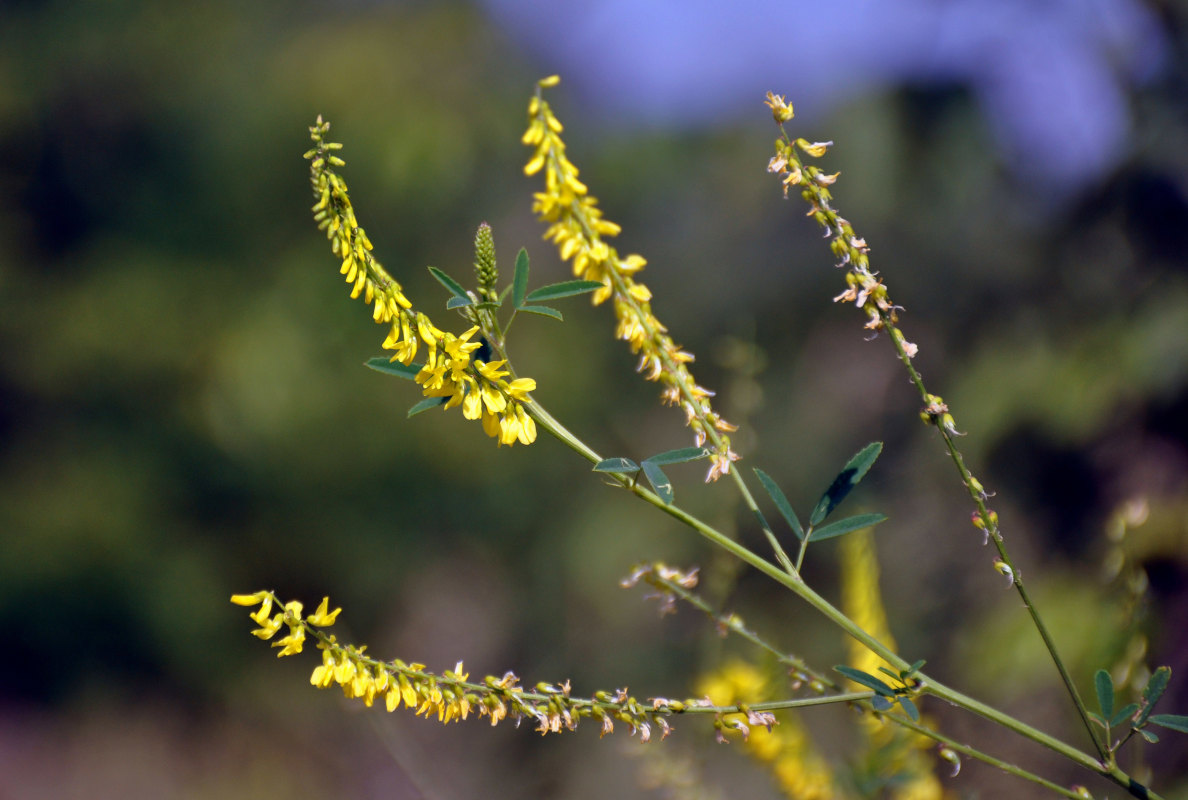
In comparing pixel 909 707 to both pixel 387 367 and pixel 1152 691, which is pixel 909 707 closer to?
pixel 1152 691

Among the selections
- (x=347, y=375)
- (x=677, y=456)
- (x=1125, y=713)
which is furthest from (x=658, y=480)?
(x=347, y=375)

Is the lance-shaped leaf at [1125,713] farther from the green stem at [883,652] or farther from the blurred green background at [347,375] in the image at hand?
the blurred green background at [347,375]

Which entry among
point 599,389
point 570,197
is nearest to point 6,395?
point 599,389

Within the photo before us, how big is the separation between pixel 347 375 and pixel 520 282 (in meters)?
3.58

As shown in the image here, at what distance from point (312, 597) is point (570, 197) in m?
4.60

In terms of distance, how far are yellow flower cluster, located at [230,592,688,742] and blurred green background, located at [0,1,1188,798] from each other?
2.91 m

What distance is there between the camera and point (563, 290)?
0.69 meters

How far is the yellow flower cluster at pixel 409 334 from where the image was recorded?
0.57 meters

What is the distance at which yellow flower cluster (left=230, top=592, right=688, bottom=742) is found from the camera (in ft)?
1.86

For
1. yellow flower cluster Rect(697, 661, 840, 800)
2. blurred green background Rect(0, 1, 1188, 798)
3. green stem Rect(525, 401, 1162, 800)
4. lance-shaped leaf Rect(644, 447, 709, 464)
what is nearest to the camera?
green stem Rect(525, 401, 1162, 800)

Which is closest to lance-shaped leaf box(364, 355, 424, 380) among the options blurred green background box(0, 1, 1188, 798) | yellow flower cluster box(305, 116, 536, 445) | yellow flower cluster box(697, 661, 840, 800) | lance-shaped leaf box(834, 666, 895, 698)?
yellow flower cluster box(305, 116, 536, 445)

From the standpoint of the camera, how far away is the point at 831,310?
4090mm

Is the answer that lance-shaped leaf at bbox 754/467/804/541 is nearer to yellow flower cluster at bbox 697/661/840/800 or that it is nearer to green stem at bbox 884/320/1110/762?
green stem at bbox 884/320/1110/762

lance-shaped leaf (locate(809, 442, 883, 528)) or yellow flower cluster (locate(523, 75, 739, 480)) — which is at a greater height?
yellow flower cluster (locate(523, 75, 739, 480))
